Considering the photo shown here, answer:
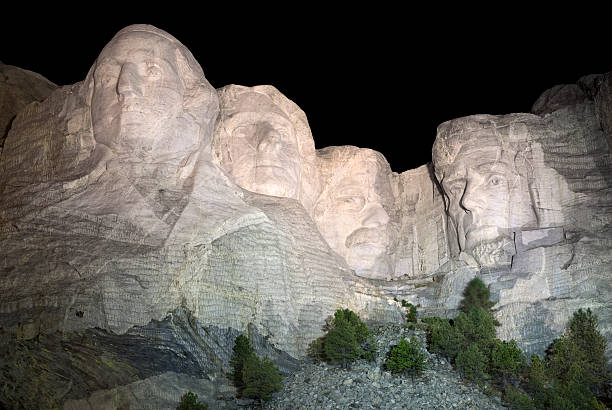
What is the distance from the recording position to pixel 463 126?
76.7ft

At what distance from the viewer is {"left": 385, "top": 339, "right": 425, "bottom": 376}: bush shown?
1728 cm

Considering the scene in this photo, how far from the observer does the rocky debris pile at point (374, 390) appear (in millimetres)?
16141

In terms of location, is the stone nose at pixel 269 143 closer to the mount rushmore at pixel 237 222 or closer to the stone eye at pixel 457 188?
the mount rushmore at pixel 237 222

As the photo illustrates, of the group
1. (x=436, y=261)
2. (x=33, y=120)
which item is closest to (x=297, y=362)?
(x=436, y=261)

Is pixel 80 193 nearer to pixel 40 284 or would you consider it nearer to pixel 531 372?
pixel 40 284

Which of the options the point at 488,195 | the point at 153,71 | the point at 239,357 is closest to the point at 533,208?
the point at 488,195

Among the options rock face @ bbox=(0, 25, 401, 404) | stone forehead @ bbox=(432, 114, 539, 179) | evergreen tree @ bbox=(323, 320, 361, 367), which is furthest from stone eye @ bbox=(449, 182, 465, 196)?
evergreen tree @ bbox=(323, 320, 361, 367)

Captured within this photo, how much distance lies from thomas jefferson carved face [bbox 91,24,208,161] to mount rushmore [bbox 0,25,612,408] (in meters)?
0.04

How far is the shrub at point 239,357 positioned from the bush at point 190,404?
3.12ft

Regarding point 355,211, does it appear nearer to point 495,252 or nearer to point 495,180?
point 495,180

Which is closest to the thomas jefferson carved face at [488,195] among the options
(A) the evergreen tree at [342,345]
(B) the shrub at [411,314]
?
(B) the shrub at [411,314]

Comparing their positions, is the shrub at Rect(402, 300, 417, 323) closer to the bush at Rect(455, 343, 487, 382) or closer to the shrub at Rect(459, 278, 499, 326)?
the shrub at Rect(459, 278, 499, 326)

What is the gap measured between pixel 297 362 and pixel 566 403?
5580 mm

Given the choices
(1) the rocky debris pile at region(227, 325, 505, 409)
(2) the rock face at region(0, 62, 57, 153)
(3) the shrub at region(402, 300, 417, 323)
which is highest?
(2) the rock face at region(0, 62, 57, 153)
